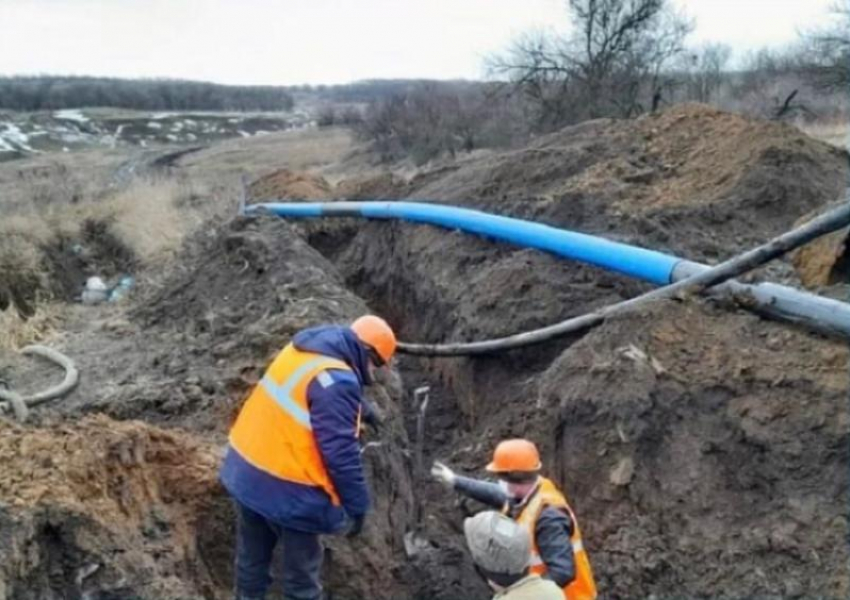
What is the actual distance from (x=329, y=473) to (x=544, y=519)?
38.0 inches

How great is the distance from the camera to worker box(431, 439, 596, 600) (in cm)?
391

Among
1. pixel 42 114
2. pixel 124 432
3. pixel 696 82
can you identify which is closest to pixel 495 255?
pixel 124 432

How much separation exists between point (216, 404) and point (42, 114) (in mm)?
46018

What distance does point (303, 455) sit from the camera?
4121 mm

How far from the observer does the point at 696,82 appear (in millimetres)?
32812

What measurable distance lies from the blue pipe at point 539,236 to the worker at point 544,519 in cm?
292

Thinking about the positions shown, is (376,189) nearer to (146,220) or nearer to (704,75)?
(146,220)

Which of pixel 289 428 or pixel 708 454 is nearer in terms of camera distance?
pixel 289 428

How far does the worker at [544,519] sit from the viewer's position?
3908mm

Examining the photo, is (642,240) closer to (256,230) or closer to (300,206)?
(256,230)

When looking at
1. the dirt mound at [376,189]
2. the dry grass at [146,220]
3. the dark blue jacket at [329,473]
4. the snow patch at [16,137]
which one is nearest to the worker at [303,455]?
the dark blue jacket at [329,473]

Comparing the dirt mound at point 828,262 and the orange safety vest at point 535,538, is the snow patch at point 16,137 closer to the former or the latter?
the dirt mound at point 828,262

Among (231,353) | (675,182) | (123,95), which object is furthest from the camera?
(123,95)

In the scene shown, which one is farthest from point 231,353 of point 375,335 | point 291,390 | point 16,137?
point 16,137
